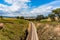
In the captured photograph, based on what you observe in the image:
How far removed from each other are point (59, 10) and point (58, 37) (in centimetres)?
6921

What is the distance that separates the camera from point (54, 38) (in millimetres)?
25531

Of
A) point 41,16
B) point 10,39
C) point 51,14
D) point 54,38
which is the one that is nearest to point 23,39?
point 10,39

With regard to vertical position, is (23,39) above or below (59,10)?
below

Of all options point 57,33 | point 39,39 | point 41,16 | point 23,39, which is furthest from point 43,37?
point 41,16

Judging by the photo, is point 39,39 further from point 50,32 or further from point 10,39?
point 10,39

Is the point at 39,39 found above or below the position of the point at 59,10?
below

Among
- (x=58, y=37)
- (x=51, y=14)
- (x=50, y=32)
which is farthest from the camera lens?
(x=51, y=14)

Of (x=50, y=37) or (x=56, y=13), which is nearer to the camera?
(x=50, y=37)

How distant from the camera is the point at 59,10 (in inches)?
3659

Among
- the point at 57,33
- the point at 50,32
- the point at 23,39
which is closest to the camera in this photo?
the point at 57,33

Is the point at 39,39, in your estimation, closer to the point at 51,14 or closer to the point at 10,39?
the point at 10,39

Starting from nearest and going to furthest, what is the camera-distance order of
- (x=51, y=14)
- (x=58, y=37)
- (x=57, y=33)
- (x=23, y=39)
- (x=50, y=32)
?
1. (x=58, y=37)
2. (x=57, y=33)
3. (x=50, y=32)
4. (x=23, y=39)
5. (x=51, y=14)

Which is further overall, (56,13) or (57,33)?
(56,13)

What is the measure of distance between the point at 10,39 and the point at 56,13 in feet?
213
